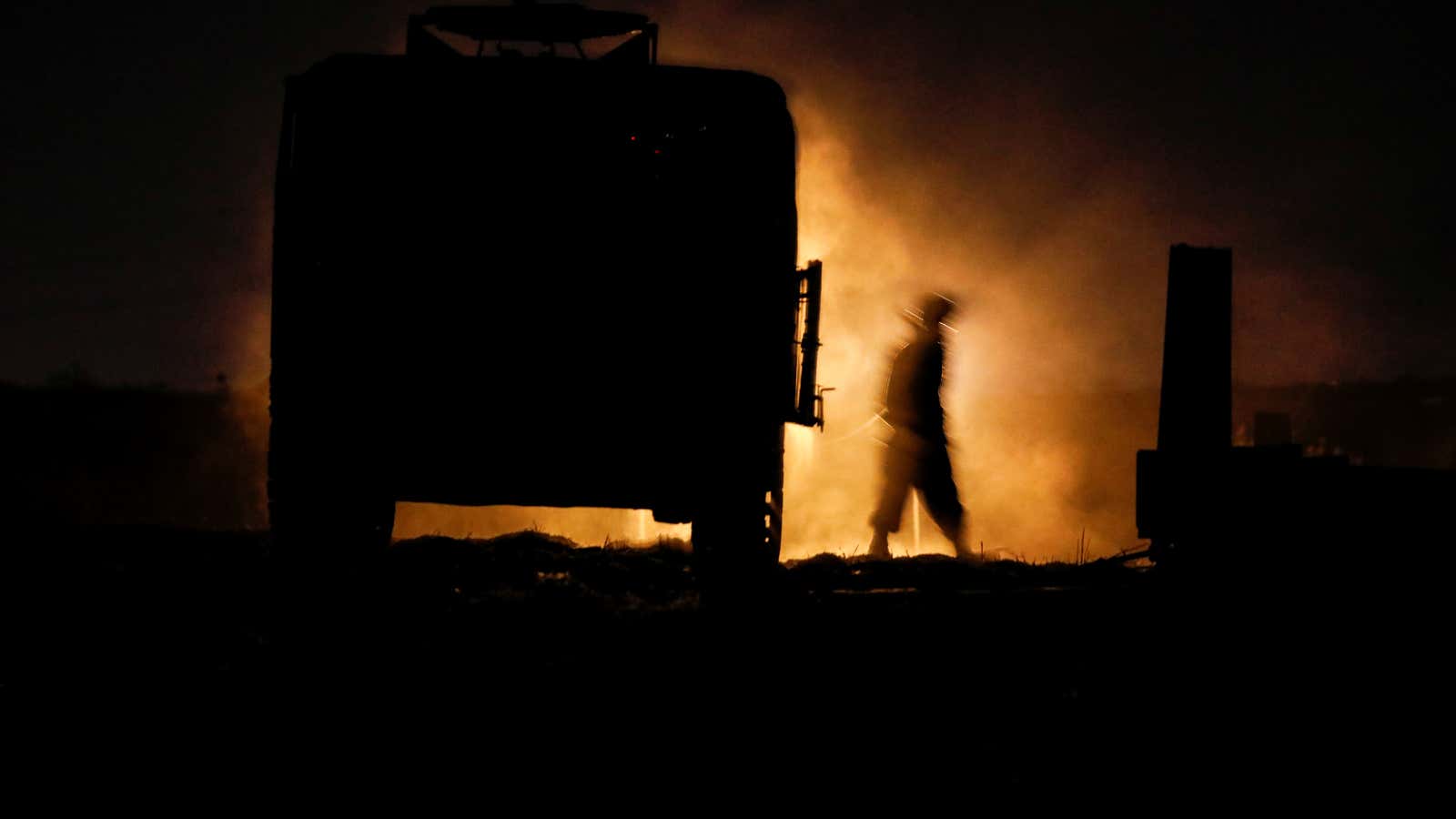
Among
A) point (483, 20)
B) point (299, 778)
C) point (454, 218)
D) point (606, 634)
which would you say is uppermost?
point (483, 20)

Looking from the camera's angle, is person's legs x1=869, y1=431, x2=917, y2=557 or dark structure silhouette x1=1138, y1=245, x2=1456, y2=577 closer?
dark structure silhouette x1=1138, y1=245, x2=1456, y2=577

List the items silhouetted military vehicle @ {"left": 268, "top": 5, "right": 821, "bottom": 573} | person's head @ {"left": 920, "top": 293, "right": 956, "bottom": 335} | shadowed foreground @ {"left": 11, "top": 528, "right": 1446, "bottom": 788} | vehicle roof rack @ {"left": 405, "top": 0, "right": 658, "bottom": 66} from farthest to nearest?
person's head @ {"left": 920, "top": 293, "right": 956, "bottom": 335} → vehicle roof rack @ {"left": 405, "top": 0, "right": 658, "bottom": 66} → silhouetted military vehicle @ {"left": 268, "top": 5, "right": 821, "bottom": 573} → shadowed foreground @ {"left": 11, "top": 528, "right": 1446, "bottom": 788}

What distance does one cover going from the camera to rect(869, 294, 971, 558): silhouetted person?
1277 cm

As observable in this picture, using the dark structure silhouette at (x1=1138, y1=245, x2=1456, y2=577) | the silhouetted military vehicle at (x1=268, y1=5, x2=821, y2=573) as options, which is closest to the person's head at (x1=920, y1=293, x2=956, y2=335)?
the dark structure silhouette at (x1=1138, y1=245, x2=1456, y2=577)

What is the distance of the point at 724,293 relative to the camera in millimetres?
7645

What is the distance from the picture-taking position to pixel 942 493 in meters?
12.8

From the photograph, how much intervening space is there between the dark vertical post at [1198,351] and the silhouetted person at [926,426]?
2909 mm

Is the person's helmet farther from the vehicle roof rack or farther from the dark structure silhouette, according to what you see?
the vehicle roof rack

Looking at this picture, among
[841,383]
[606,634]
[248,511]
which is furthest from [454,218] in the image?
[248,511]

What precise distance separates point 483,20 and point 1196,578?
18.9ft

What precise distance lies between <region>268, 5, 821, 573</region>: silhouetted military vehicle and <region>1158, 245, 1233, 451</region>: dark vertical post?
141 inches

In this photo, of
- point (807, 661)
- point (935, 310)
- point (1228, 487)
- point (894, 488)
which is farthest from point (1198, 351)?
point (807, 661)

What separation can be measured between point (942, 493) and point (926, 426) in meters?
0.60

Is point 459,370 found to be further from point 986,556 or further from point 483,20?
point 986,556
